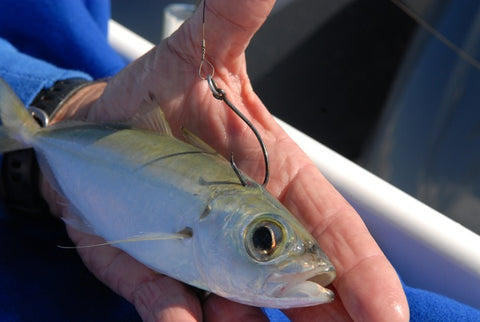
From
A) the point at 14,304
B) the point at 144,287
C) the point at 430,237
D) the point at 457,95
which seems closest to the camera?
the point at 144,287

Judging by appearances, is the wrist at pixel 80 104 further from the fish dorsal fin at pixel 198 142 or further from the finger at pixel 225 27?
the fish dorsal fin at pixel 198 142

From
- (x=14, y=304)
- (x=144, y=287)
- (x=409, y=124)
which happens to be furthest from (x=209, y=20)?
(x=409, y=124)

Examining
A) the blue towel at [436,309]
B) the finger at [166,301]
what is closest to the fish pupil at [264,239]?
the finger at [166,301]

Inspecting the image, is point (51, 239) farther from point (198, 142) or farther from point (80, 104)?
point (198, 142)

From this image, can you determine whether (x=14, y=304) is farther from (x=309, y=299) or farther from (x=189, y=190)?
(x=309, y=299)

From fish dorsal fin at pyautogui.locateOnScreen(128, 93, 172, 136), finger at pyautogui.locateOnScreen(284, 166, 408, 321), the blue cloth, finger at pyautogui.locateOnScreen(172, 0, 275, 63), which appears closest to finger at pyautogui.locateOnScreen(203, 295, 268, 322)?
finger at pyautogui.locateOnScreen(284, 166, 408, 321)

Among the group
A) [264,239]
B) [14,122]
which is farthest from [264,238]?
[14,122]
